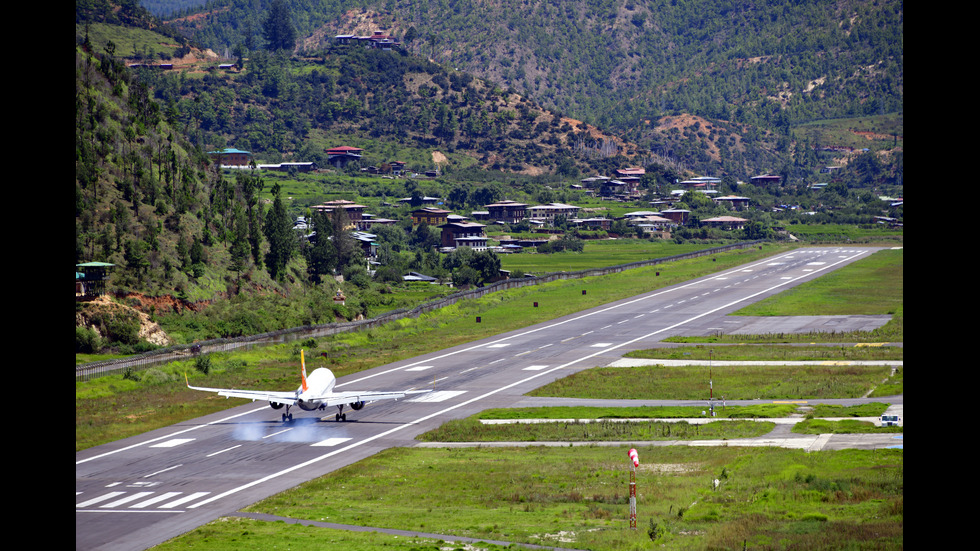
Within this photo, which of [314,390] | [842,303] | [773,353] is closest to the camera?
[314,390]

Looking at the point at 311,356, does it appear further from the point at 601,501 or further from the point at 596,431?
the point at 601,501

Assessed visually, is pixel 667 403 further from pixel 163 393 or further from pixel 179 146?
pixel 179 146

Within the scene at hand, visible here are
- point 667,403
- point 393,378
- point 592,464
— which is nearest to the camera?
point 592,464

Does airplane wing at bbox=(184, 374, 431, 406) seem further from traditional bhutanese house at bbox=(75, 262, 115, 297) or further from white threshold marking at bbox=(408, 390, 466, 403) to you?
traditional bhutanese house at bbox=(75, 262, 115, 297)

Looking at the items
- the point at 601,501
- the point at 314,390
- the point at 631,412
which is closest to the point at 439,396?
the point at 314,390

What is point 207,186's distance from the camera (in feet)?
490

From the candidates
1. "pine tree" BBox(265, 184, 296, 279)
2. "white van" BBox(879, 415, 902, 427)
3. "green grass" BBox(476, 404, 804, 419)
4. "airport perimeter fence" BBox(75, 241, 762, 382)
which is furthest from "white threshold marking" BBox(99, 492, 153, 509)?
"pine tree" BBox(265, 184, 296, 279)

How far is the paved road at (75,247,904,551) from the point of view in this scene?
43681 millimetres

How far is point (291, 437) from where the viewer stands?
203 ft

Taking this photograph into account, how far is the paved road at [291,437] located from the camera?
1720 inches

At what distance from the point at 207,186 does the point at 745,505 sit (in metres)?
125
